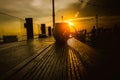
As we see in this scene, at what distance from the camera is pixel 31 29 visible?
1172 inches

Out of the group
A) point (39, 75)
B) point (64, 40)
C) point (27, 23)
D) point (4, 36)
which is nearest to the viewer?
point (39, 75)

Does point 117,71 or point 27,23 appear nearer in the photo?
point 117,71

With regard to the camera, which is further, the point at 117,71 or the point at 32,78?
the point at 117,71

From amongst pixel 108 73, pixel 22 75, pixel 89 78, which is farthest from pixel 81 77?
pixel 22 75

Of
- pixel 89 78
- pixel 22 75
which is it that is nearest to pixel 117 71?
pixel 89 78

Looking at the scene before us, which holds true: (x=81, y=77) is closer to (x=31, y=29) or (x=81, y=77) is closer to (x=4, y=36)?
(x=4, y=36)

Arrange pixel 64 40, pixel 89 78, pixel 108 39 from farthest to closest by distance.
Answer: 1. pixel 64 40
2. pixel 108 39
3. pixel 89 78

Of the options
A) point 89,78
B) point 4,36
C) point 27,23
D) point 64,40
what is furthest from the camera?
point 27,23

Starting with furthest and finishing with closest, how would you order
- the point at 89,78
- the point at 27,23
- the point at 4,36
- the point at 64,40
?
the point at 27,23 < the point at 4,36 < the point at 64,40 < the point at 89,78

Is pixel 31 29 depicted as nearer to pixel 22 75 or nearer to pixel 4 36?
pixel 4 36

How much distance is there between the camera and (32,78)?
456 centimetres

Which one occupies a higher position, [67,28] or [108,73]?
[67,28]

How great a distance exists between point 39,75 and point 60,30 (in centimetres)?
1478

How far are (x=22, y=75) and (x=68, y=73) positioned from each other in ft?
3.92
